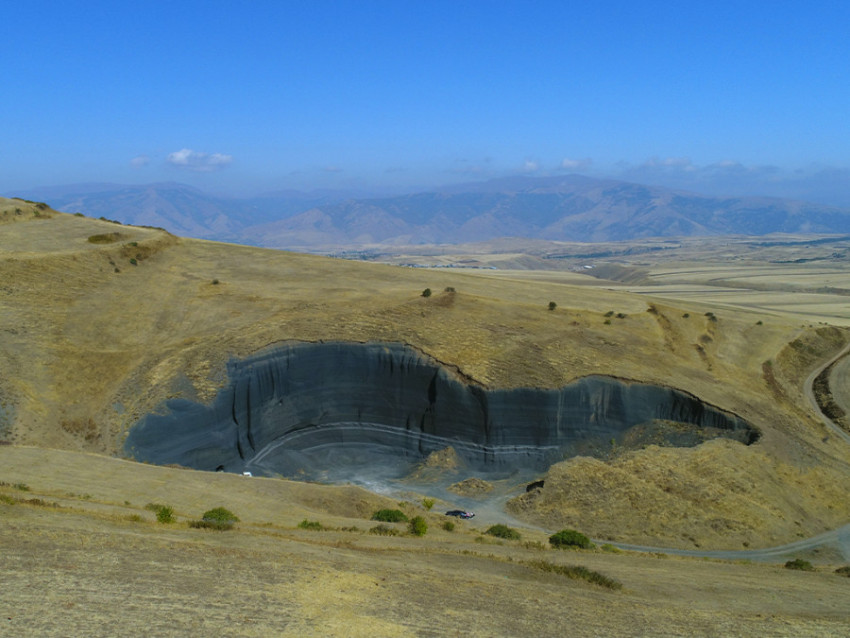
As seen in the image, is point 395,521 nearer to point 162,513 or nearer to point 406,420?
point 162,513

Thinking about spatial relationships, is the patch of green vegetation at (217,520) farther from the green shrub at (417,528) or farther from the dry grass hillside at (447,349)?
the dry grass hillside at (447,349)

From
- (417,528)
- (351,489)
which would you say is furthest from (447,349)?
(417,528)

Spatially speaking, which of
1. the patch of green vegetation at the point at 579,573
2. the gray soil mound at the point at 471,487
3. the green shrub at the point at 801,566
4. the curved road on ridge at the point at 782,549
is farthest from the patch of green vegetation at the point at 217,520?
the green shrub at the point at 801,566

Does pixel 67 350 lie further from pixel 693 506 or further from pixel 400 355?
pixel 693 506

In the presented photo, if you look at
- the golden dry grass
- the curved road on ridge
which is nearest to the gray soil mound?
the curved road on ridge

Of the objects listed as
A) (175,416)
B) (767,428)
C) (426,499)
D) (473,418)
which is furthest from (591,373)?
(175,416)

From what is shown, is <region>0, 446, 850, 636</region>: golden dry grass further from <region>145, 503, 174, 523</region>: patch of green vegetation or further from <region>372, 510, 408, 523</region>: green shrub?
<region>372, 510, 408, 523</region>: green shrub
